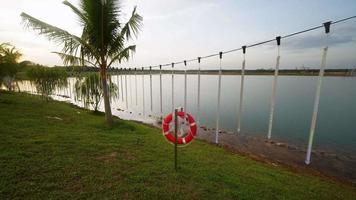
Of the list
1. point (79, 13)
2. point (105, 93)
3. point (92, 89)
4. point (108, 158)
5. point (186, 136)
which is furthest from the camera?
point (92, 89)

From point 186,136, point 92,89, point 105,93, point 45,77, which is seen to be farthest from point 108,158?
point 45,77

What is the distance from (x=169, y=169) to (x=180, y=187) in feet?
1.86

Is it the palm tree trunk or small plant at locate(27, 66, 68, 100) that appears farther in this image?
small plant at locate(27, 66, 68, 100)

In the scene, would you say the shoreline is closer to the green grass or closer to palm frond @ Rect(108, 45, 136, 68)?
the green grass

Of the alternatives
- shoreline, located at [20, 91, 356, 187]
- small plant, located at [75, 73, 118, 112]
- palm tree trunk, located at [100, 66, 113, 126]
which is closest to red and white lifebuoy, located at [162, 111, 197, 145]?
shoreline, located at [20, 91, 356, 187]

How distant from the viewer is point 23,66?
13797 millimetres

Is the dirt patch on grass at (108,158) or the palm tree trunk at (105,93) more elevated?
the palm tree trunk at (105,93)

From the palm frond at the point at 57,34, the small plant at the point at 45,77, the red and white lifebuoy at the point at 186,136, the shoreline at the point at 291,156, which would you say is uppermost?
the palm frond at the point at 57,34

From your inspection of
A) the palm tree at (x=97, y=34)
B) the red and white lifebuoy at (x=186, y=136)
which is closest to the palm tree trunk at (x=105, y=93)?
the palm tree at (x=97, y=34)

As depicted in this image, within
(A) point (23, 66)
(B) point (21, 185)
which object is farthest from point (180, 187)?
(A) point (23, 66)

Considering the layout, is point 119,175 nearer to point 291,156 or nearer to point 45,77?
point 291,156

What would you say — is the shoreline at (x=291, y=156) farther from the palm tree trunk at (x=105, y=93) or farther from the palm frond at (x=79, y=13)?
the palm frond at (x=79, y=13)

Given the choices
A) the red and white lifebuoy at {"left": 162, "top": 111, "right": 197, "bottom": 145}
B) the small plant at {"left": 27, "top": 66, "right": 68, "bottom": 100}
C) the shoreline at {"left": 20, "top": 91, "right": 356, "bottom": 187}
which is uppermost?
the small plant at {"left": 27, "top": 66, "right": 68, "bottom": 100}

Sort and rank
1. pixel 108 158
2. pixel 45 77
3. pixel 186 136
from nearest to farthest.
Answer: pixel 186 136
pixel 108 158
pixel 45 77
